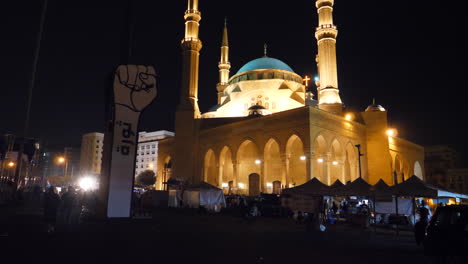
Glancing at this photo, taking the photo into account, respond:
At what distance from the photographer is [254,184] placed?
107 feet

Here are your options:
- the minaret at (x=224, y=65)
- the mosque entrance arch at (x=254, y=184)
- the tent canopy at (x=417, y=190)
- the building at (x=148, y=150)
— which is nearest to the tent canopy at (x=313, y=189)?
the tent canopy at (x=417, y=190)

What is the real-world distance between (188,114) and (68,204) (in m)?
24.2

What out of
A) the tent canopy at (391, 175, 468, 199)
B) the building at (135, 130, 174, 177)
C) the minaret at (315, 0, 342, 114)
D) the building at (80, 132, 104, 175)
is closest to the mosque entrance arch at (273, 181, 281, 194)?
the minaret at (315, 0, 342, 114)

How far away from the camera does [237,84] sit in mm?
43406

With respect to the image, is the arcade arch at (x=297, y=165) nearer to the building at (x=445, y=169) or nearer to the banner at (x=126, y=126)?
the banner at (x=126, y=126)

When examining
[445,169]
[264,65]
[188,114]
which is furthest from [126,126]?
[445,169]

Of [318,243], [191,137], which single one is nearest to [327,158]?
[191,137]

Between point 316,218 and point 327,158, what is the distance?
49.0 feet

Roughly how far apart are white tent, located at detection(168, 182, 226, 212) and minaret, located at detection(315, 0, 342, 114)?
15.3m

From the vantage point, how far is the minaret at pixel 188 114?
1372 inches

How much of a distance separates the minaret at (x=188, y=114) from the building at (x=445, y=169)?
137ft

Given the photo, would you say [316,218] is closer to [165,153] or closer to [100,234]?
[100,234]

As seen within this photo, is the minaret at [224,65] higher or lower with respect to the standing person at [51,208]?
higher

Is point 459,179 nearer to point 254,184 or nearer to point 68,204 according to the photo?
point 254,184
